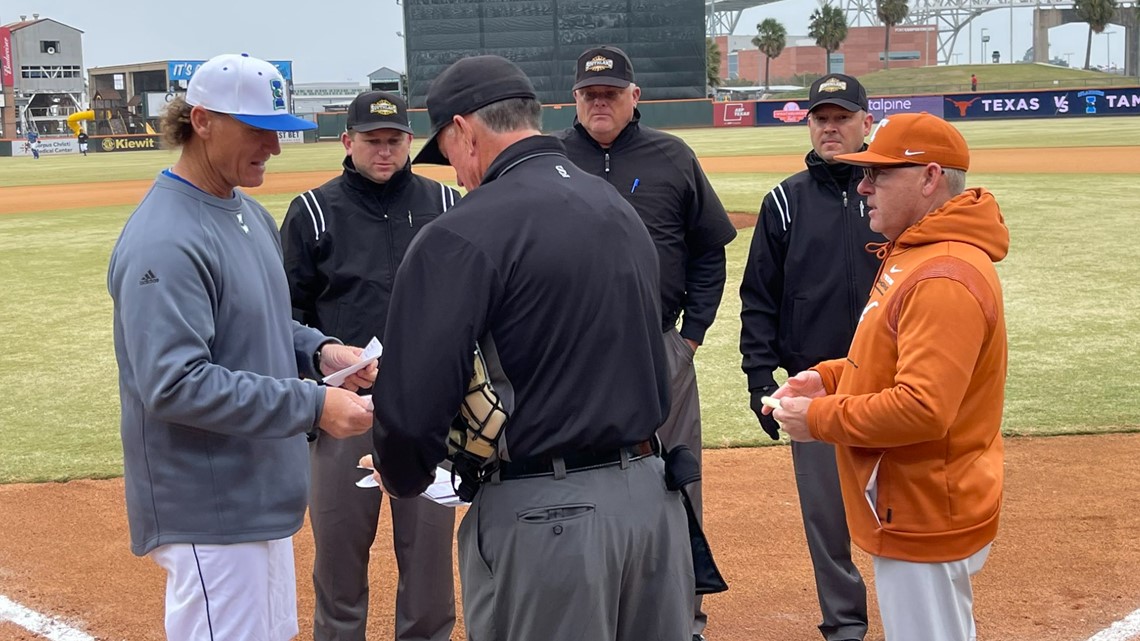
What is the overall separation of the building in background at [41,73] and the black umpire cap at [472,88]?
95742mm

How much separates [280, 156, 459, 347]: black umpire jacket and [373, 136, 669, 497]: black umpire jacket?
76.1 inches

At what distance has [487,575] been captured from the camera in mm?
2742

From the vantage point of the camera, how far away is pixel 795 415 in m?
3.18

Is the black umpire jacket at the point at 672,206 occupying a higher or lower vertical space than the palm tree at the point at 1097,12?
lower

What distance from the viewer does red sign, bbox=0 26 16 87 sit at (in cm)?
9381

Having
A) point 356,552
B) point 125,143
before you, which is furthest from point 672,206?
point 125,143

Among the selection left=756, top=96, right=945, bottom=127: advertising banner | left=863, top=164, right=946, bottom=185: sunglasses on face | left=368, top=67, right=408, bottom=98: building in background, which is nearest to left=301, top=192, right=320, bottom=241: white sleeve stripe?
left=863, top=164, right=946, bottom=185: sunglasses on face

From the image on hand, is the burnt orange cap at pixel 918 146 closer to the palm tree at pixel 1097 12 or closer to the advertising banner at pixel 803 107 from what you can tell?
the advertising banner at pixel 803 107

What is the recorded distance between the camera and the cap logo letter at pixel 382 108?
4785 mm

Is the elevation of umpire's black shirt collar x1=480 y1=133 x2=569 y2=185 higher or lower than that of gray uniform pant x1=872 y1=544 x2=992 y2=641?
higher

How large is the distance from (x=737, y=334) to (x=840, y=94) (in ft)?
19.5

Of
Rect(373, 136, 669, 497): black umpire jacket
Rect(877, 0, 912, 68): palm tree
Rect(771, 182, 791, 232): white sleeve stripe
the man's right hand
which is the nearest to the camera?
Rect(373, 136, 669, 497): black umpire jacket

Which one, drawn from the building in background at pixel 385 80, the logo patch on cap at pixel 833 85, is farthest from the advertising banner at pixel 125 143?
the logo patch on cap at pixel 833 85

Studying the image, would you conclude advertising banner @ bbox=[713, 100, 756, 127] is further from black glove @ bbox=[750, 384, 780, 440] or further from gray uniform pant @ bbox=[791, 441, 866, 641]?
gray uniform pant @ bbox=[791, 441, 866, 641]
